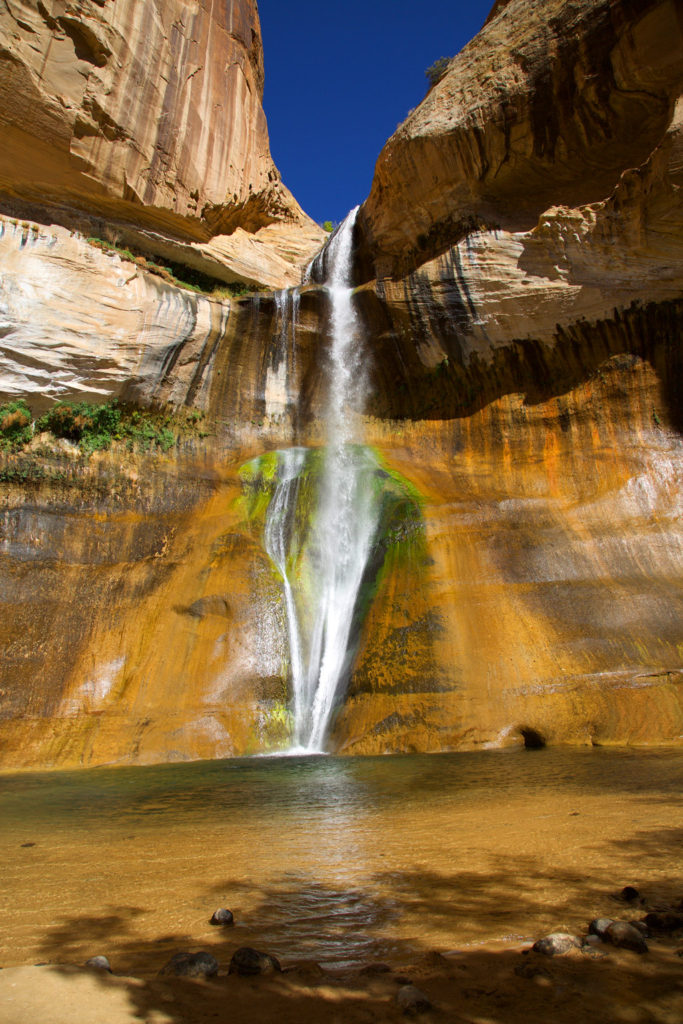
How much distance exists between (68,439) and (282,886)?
1364 centimetres

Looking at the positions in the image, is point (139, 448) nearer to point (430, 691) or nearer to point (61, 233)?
point (61, 233)

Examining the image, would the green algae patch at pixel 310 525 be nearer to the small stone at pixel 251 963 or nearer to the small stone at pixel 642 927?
the small stone at pixel 251 963

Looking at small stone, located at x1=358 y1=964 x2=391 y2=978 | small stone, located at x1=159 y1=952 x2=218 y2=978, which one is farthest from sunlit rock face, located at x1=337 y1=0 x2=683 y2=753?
small stone, located at x1=159 y1=952 x2=218 y2=978

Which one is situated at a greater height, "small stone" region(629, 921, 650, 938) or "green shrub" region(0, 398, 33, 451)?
"green shrub" region(0, 398, 33, 451)

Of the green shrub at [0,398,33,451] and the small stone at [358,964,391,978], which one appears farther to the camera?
the green shrub at [0,398,33,451]

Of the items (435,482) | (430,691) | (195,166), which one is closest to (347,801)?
(430,691)

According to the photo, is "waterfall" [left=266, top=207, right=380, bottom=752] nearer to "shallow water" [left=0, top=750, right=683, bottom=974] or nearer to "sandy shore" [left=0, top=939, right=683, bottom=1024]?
"shallow water" [left=0, top=750, right=683, bottom=974]

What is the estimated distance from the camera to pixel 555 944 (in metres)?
2.43

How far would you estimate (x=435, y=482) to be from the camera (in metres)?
15.4

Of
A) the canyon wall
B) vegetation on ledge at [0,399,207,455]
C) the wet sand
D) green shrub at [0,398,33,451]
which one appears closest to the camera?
the wet sand

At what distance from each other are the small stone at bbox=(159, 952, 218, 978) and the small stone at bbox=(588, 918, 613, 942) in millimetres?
1529

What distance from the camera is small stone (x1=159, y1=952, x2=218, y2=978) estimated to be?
2.33 metres

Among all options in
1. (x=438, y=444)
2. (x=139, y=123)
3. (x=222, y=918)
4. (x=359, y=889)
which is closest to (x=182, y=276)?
(x=139, y=123)

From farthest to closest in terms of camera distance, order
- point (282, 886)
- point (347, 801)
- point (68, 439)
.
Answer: point (68, 439) → point (347, 801) → point (282, 886)
